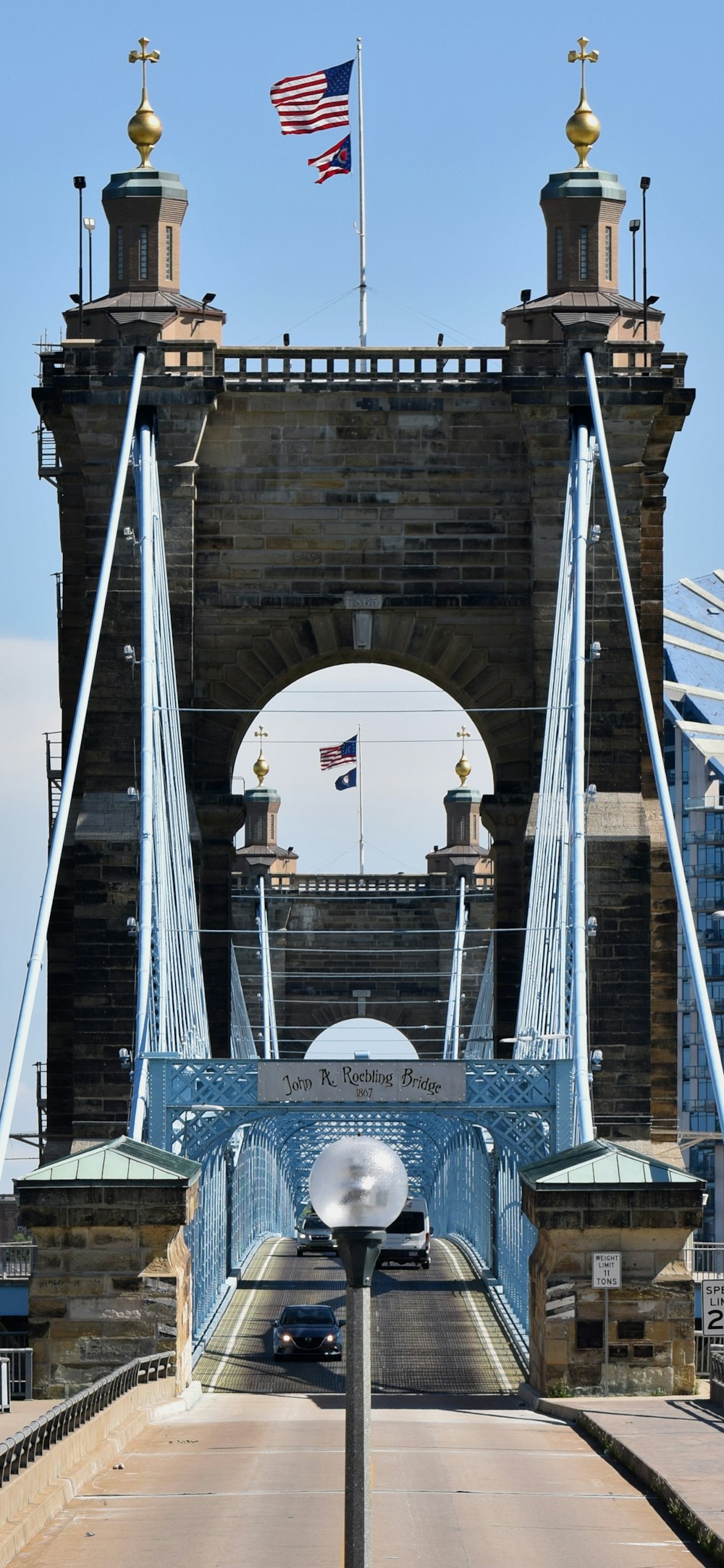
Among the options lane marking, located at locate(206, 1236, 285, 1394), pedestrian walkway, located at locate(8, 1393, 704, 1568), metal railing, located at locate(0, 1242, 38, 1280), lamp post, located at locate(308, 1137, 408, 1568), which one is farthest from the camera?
metal railing, located at locate(0, 1242, 38, 1280)

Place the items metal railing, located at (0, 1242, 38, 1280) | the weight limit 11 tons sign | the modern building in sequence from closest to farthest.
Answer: the weight limit 11 tons sign < metal railing, located at (0, 1242, 38, 1280) < the modern building

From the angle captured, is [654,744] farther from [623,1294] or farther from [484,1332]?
[623,1294]

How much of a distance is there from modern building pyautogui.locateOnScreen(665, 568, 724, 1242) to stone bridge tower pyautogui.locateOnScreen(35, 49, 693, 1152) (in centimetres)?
5669

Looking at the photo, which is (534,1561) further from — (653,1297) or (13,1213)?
(13,1213)

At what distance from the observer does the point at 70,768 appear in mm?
38750

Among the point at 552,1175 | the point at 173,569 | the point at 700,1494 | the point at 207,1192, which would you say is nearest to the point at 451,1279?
the point at 207,1192

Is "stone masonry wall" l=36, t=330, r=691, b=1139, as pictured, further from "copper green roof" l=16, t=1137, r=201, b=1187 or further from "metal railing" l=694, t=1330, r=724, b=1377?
"copper green roof" l=16, t=1137, r=201, b=1187

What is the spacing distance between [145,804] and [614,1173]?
41.7ft

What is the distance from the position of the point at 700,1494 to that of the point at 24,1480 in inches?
191

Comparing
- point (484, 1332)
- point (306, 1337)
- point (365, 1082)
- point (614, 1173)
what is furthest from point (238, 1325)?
point (614, 1173)

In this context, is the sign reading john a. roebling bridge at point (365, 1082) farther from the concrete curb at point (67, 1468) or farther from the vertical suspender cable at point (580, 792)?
the concrete curb at point (67, 1468)

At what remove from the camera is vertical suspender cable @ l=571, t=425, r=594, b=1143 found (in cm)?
3684

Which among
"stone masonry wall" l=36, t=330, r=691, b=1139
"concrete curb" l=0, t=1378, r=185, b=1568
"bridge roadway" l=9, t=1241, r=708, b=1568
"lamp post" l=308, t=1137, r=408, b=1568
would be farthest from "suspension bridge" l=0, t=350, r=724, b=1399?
"lamp post" l=308, t=1137, r=408, b=1568

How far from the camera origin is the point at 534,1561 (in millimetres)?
18031
